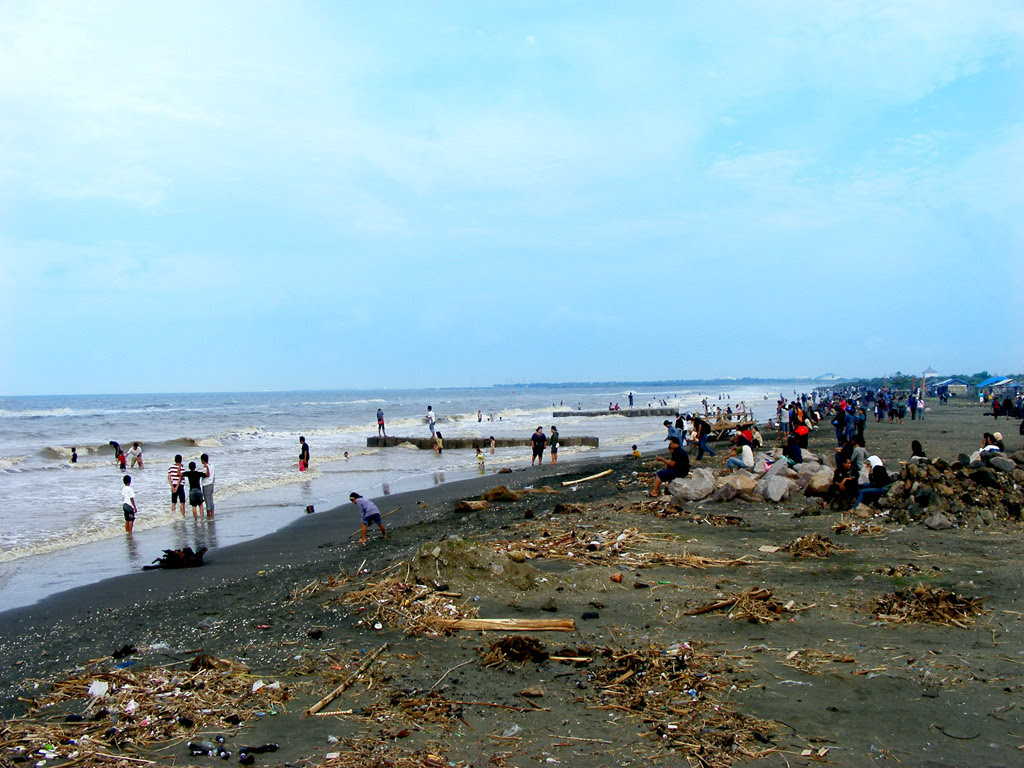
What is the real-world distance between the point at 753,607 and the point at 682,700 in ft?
7.57

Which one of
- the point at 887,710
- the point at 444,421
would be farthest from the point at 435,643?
the point at 444,421

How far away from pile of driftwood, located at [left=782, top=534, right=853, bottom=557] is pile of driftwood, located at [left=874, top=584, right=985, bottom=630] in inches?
82.8

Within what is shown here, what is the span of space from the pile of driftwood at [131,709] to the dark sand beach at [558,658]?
0.8 inches

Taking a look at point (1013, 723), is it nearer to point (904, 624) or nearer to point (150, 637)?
point (904, 624)

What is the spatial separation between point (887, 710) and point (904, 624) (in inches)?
78.2

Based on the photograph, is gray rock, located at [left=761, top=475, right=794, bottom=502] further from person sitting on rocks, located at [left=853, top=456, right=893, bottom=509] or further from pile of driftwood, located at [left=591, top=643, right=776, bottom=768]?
pile of driftwood, located at [left=591, top=643, right=776, bottom=768]

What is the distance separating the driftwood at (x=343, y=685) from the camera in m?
5.13

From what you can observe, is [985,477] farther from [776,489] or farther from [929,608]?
[929,608]

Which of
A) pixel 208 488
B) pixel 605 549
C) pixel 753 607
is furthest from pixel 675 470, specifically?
pixel 208 488

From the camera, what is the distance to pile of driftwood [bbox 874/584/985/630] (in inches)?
263

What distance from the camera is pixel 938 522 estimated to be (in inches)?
425

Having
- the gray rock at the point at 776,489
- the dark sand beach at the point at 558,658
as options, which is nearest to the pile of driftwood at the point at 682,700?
the dark sand beach at the point at 558,658

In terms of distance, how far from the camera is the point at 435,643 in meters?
6.45

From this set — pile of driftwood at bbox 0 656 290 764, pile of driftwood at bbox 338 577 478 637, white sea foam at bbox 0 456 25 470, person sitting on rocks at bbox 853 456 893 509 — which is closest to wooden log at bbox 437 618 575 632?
pile of driftwood at bbox 338 577 478 637
